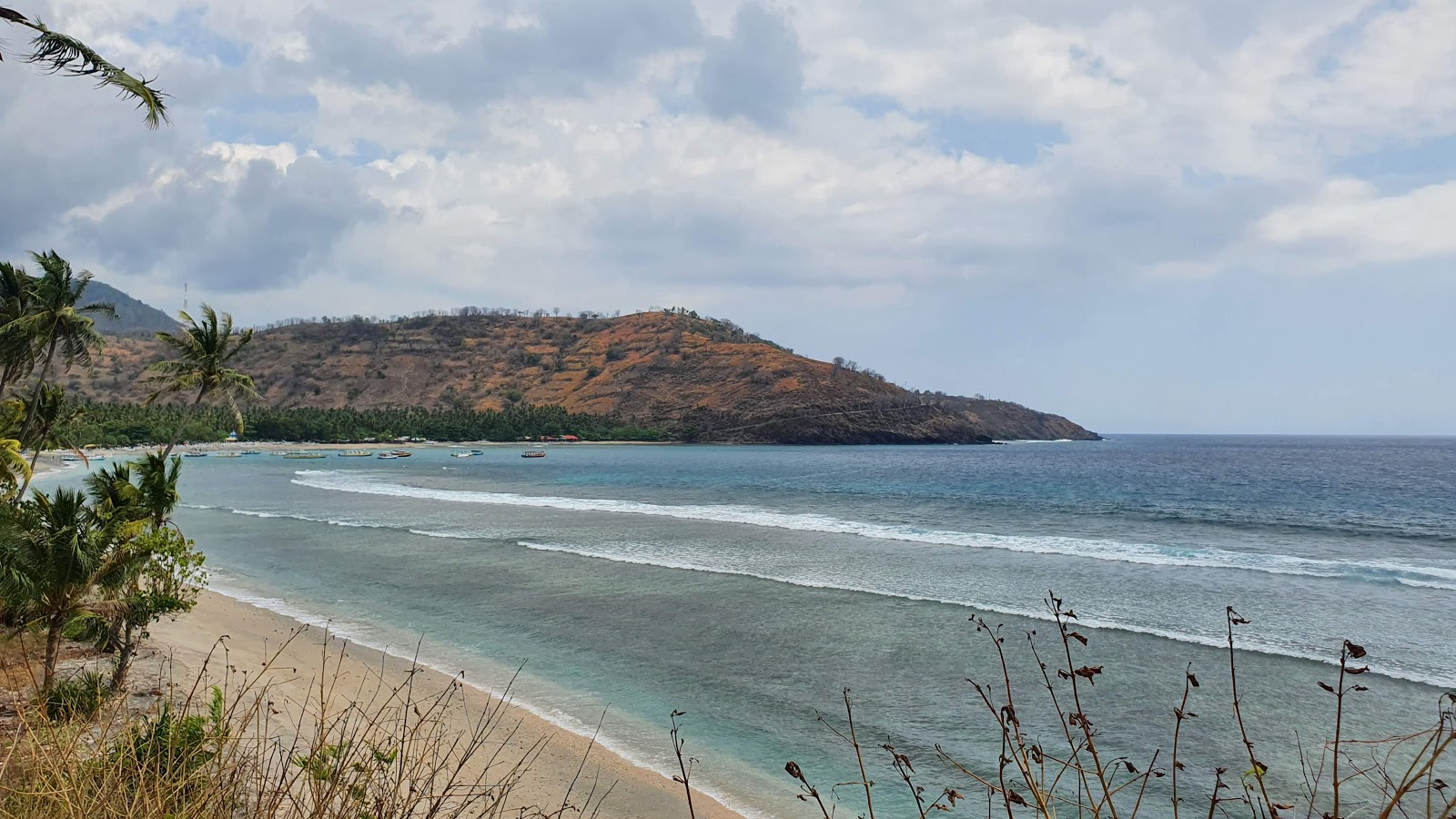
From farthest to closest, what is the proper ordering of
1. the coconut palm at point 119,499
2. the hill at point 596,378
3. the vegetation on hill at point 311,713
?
1. the hill at point 596,378
2. the coconut palm at point 119,499
3. the vegetation on hill at point 311,713

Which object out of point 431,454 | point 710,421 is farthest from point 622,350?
point 431,454

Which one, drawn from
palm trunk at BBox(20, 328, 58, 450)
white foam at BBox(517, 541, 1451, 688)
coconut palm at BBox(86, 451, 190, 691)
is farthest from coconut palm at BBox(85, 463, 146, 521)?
white foam at BBox(517, 541, 1451, 688)

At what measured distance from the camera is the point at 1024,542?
87.9 feet

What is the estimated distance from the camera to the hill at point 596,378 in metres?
138

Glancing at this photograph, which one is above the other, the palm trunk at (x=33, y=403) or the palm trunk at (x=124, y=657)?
the palm trunk at (x=33, y=403)

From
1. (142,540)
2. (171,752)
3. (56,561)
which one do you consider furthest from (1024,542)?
(171,752)

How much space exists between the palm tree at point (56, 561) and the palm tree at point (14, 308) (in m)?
6.60

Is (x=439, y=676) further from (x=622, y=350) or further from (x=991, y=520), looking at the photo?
(x=622, y=350)

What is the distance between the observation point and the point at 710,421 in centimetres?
13600

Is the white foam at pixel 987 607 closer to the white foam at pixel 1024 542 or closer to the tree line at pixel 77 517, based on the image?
the white foam at pixel 1024 542

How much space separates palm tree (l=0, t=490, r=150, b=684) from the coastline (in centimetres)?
125

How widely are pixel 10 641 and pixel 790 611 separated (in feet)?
42.3

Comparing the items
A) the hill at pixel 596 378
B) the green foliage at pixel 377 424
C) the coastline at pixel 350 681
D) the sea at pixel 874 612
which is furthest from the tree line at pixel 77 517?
the hill at pixel 596 378

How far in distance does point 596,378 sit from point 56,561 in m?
145
